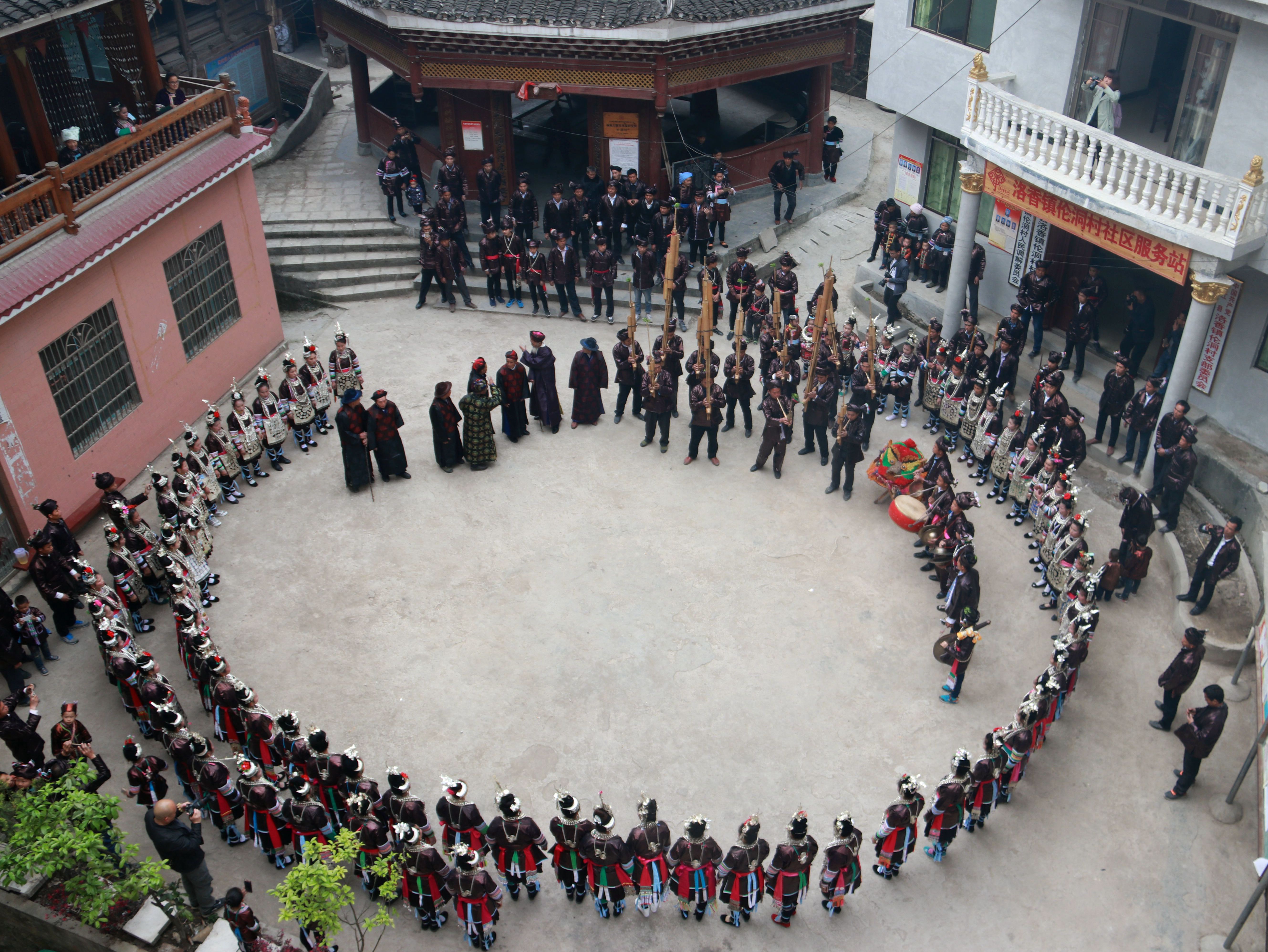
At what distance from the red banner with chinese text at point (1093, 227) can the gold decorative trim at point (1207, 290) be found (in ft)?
0.58

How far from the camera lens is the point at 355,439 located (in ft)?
47.0

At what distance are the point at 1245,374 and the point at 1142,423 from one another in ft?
4.99

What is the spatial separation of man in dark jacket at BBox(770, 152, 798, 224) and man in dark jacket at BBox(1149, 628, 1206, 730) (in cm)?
1180

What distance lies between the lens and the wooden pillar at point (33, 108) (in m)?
13.3

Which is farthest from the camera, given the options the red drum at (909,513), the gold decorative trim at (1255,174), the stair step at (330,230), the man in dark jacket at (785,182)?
the man in dark jacket at (785,182)

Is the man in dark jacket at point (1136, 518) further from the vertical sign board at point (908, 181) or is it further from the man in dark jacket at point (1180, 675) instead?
the vertical sign board at point (908, 181)

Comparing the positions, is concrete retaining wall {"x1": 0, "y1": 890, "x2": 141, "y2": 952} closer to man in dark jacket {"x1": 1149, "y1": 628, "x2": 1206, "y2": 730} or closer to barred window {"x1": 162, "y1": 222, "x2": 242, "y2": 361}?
barred window {"x1": 162, "y1": 222, "x2": 242, "y2": 361}

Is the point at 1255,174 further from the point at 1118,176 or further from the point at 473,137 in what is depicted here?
the point at 473,137

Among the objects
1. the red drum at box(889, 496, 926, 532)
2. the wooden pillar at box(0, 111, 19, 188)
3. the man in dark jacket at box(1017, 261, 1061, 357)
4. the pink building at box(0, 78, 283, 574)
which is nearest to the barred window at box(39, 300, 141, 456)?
the pink building at box(0, 78, 283, 574)

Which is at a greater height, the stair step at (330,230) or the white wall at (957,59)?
the white wall at (957,59)

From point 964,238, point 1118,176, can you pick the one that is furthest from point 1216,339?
point 964,238

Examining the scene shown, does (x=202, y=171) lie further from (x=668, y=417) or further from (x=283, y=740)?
(x=283, y=740)

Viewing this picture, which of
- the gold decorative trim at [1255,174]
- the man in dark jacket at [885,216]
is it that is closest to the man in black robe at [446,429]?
the man in dark jacket at [885,216]

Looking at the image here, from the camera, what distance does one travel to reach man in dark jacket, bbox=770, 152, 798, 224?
20.5 meters
